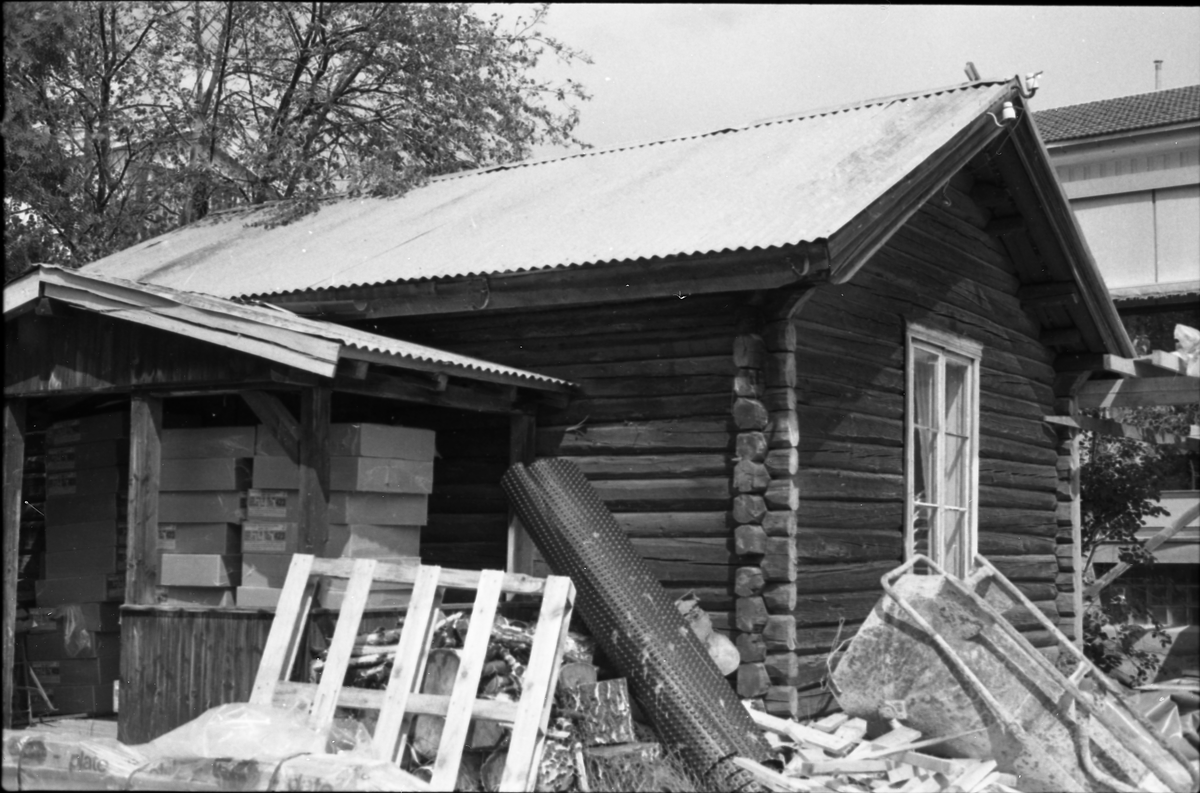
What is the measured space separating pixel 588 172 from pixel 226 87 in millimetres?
9940

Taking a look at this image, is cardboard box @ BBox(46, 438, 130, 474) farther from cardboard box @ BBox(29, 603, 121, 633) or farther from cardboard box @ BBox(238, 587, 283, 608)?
cardboard box @ BBox(238, 587, 283, 608)

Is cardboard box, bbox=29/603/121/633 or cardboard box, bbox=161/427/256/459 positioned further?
cardboard box, bbox=29/603/121/633

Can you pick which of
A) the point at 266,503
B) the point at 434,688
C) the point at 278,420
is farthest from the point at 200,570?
the point at 434,688

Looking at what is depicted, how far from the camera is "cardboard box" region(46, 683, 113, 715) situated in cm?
989

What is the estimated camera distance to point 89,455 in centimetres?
1006

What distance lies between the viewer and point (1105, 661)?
14.4m

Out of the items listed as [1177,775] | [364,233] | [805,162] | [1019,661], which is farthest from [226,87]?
[1177,775]

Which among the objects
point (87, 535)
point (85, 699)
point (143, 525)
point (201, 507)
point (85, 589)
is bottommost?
point (85, 699)

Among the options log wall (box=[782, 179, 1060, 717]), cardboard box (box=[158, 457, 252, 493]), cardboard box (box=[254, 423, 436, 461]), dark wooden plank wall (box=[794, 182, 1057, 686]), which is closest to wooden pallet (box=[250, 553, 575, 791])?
cardboard box (box=[254, 423, 436, 461])

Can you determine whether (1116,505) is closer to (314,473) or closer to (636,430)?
(636,430)

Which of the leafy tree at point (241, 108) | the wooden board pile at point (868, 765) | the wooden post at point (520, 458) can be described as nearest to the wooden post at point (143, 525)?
the wooden post at point (520, 458)

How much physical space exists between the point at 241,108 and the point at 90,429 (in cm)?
1059

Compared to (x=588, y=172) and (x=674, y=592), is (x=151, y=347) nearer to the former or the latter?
(x=674, y=592)

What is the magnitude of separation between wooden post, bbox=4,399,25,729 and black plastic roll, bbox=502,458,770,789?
3.09m
